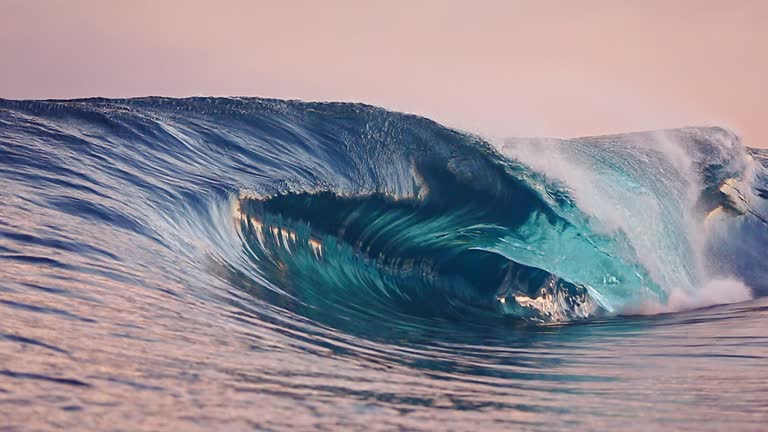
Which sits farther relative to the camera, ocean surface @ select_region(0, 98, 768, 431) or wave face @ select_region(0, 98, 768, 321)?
wave face @ select_region(0, 98, 768, 321)

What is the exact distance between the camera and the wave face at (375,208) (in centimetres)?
463

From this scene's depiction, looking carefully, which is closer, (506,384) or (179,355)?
(179,355)

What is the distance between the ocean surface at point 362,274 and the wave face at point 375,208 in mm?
25

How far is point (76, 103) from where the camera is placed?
21.7 ft

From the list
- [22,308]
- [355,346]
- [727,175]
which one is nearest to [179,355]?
[22,308]

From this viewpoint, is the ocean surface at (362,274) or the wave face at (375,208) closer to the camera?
the ocean surface at (362,274)

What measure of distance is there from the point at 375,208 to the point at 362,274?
0.90 meters

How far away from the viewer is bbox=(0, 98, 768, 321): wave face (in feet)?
15.2

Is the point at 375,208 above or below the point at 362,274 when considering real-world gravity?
above

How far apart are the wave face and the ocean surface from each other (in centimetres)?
3

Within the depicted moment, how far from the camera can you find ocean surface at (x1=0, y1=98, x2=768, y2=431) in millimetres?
2242

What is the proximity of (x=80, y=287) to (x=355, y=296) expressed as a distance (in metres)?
2.39

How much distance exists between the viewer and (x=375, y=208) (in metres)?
6.61

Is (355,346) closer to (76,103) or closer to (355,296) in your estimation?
(355,296)
